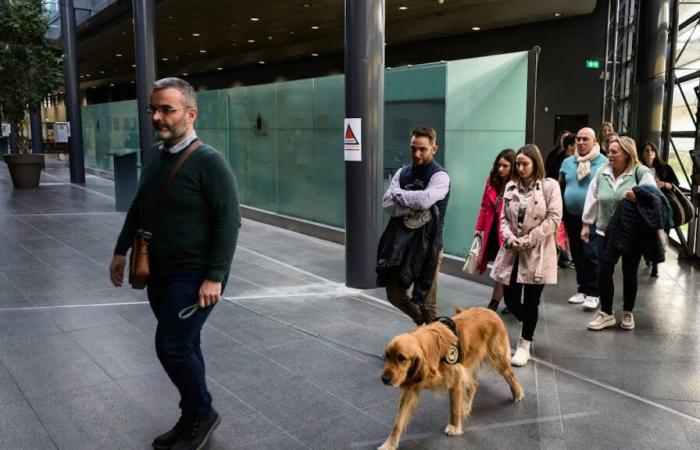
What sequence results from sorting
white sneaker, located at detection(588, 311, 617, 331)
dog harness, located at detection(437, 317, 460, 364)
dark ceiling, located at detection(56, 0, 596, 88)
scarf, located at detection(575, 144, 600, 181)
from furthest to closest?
dark ceiling, located at detection(56, 0, 596, 88)
scarf, located at detection(575, 144, 600, 181)
white sneaker, located at detection(588, 311, 617, 331)
dog harness, located at detection(437, 317, 460, 364)

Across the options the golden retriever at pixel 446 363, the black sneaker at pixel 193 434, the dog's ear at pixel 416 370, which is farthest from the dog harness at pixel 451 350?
the black sneaker at pixel 193 434

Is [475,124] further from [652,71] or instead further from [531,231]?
[652,71]

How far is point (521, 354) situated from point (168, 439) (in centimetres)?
273

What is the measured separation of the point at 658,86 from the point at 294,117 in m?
7.01

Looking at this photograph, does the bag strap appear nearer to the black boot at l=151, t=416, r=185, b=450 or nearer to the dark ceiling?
the black boot at l=151, t=416, r=185, b=450

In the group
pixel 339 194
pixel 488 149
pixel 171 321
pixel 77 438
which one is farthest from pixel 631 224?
pixel 339 194

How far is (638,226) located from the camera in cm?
557

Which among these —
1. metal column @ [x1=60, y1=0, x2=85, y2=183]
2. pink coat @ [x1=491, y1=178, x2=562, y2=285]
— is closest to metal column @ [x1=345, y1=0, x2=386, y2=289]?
pink coat @ [x1=491, y1=178, x2=562, y2=285]

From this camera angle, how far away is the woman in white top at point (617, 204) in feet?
18.8

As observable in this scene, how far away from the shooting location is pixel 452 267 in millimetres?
7867

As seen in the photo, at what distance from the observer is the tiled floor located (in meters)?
3.71

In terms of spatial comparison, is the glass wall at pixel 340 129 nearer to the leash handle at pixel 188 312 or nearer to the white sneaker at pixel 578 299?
the white sneaker at pixel 578 299

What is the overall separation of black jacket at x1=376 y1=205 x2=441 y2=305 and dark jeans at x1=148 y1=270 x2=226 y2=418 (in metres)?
1.60

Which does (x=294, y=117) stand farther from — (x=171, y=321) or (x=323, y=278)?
(x=171, y=321)
